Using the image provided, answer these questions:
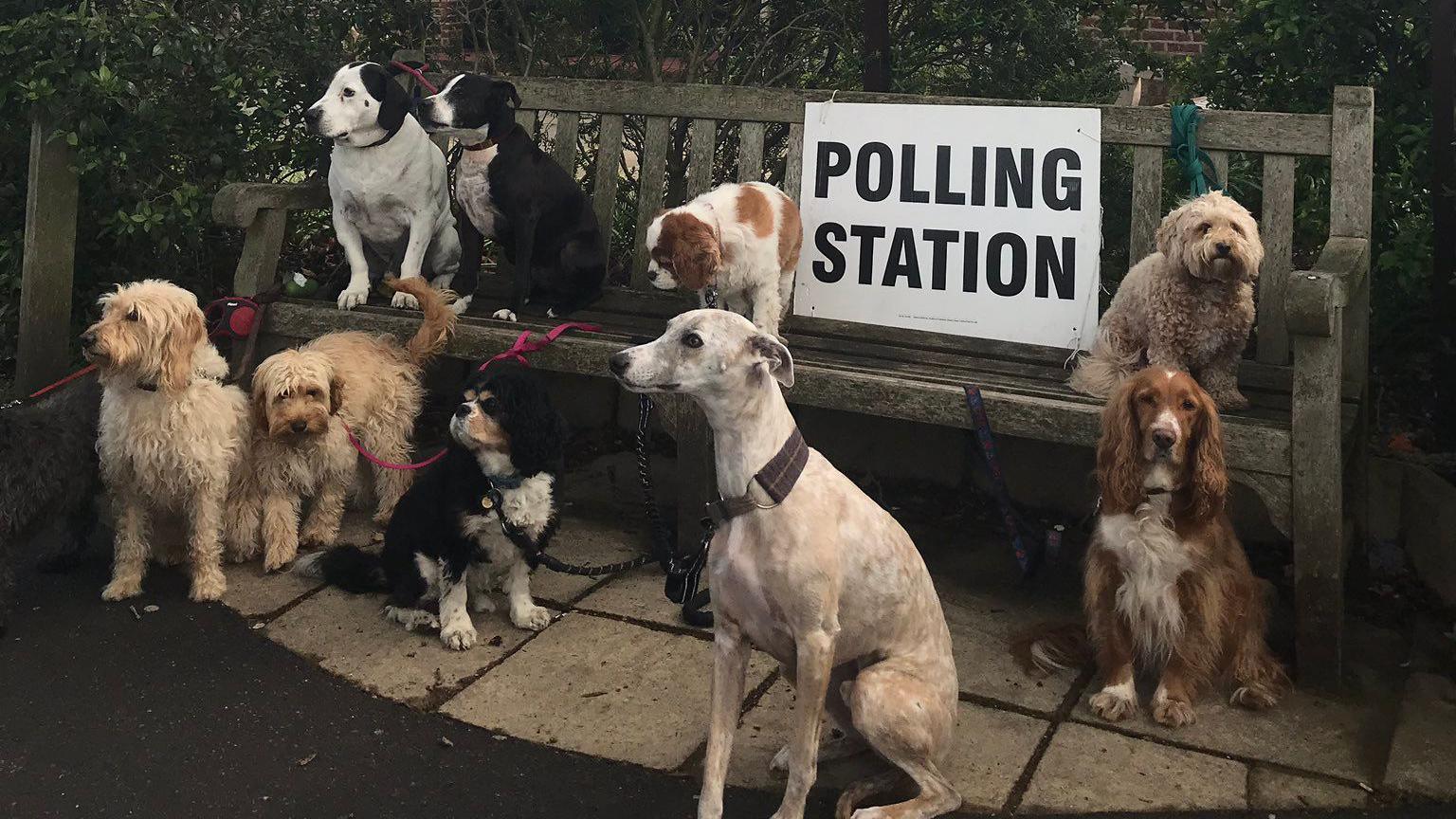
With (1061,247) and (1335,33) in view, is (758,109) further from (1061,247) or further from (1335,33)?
(1335,33)

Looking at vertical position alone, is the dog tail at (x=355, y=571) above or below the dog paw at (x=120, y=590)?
above

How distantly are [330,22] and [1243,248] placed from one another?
4392 mm

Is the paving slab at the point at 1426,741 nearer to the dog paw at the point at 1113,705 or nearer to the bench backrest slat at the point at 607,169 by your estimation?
the dog paw at the point at 1113,705

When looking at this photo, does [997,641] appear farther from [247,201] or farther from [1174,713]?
[247,201]

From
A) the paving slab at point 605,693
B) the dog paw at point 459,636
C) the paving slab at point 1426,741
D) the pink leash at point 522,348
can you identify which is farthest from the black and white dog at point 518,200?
the paving slab at point 1426,741

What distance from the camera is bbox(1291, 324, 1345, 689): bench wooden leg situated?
373cm

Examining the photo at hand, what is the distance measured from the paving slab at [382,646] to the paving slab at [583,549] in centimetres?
26

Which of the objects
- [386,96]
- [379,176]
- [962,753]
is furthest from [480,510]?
[386,96]

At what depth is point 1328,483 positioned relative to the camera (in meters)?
3.74

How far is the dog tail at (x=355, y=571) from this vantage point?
15.1 feet

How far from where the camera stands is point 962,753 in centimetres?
357

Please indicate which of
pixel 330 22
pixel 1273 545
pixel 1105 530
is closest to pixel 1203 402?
pixel 1105 530

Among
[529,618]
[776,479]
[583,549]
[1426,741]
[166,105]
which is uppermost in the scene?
[166,105]

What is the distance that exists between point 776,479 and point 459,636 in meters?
1.67
